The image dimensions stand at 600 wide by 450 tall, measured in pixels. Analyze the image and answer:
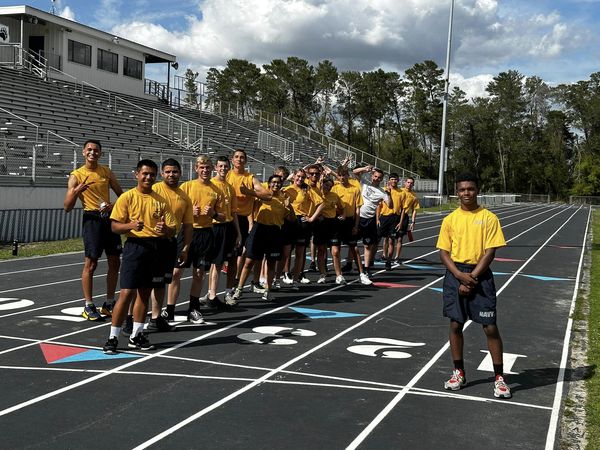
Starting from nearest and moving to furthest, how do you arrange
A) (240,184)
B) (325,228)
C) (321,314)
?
(321,314) < (240,184) < (325,228)

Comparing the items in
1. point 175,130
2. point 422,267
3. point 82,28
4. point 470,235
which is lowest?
point 422,267

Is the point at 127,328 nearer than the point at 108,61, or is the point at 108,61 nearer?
the point at 127,328

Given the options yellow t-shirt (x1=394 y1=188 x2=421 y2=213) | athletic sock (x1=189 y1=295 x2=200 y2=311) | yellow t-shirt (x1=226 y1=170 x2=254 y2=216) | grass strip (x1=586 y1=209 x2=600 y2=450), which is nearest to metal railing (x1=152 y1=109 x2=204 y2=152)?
yellow t-shirt (x1=394 y1=188 x2=421 y2=213)

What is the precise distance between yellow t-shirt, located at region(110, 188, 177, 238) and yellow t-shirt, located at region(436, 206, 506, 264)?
273 cm

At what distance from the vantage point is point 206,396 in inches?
212

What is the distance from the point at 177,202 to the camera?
7082 mm

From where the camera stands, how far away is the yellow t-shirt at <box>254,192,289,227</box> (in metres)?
9.61

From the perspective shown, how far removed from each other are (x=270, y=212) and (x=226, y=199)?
48.5 inches

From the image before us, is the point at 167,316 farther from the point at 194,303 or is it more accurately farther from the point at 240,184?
the point at 240,184

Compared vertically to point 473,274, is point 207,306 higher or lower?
lower

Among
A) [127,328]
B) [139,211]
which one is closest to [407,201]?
[127,328]

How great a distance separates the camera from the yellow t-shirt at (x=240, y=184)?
30.6 feet

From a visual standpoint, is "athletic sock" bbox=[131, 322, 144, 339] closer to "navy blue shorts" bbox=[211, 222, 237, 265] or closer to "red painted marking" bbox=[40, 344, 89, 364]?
"red painted marking" bbox=[40, 344, 89, 364]

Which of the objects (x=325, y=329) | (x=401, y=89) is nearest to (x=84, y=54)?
(x=325, y=329)
